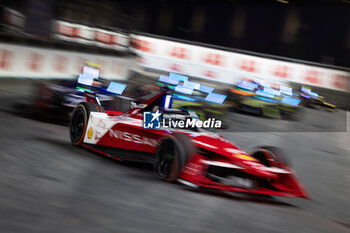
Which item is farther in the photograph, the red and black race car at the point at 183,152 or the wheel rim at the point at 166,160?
the wheel rim at the point at 166,160

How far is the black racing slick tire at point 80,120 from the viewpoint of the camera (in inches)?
322

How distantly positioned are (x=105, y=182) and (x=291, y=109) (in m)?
14.0

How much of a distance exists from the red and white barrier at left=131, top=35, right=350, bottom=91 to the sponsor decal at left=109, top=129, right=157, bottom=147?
19.3 m

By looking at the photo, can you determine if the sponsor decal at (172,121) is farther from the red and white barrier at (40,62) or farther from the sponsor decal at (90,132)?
the red and white barrier at (40,62)

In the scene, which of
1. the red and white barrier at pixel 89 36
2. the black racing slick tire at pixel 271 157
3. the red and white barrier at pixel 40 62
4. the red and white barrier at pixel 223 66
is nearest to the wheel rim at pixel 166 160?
the black racing slick tire at pixel 271 157

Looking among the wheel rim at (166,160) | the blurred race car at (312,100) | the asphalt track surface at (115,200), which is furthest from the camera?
the blurred race car at (312,100)

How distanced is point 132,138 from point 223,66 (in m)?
21.8

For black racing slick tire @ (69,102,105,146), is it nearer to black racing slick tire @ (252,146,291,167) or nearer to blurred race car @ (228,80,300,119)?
black racing slick tire @ (252,146,291,167)

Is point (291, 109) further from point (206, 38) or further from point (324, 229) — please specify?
point (206, 38)

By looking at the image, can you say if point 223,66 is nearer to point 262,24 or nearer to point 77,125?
point 262,24

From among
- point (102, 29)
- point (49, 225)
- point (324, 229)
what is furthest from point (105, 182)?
point (102, 29)

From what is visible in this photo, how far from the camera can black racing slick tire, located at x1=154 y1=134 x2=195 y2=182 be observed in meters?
6.38

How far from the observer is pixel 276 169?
22.3 ft

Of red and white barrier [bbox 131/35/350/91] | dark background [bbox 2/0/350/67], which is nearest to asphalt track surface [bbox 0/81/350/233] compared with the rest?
Answer: dark background [bbox 2/0/350/67]
